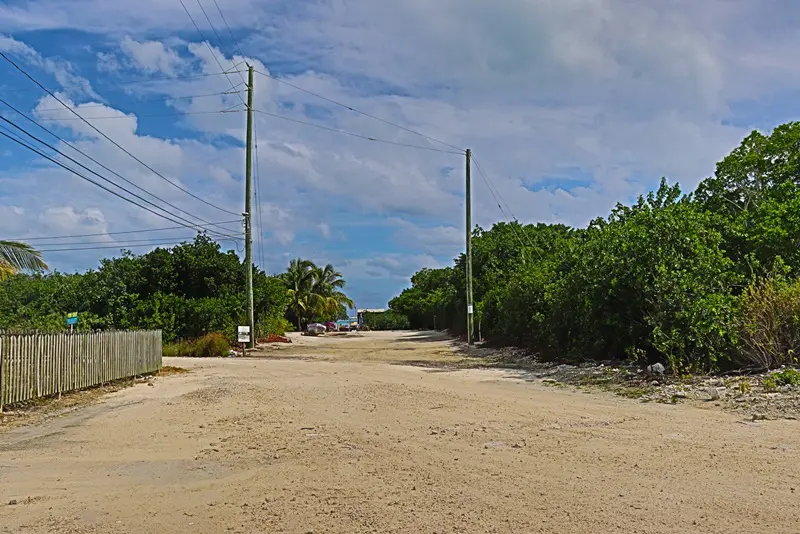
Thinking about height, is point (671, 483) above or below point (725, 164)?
below

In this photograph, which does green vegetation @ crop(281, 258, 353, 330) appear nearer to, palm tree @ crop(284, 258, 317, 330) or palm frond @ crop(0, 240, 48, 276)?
palm tree @ crop(284, 258, 317, 330)

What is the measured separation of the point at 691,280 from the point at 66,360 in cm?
1479

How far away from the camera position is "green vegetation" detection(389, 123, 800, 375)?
16047 mm

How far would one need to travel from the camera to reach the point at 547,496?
22.2ft

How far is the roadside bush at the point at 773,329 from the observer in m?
15.2

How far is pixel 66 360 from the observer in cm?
1602

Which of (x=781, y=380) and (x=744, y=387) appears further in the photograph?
(x=781, y=380)

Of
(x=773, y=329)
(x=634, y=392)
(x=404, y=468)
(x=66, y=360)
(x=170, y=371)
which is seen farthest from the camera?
(x=170, y=371)

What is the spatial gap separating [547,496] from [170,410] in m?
9.03

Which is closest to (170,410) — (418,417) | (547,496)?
(418,417)

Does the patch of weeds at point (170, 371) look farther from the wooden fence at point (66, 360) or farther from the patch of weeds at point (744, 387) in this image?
the patch of weeds at point (744, 387)

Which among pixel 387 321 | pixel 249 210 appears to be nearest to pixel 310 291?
pixel 387 321

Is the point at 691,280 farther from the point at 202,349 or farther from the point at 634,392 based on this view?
the point at 202,349

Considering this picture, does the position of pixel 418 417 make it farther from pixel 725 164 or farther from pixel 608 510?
pixel 725 164
